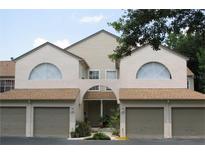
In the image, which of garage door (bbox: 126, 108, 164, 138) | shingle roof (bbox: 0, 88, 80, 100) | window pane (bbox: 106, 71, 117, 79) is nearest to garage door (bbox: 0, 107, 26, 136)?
shingle roof (bbox: 0, 88, 80, 100)

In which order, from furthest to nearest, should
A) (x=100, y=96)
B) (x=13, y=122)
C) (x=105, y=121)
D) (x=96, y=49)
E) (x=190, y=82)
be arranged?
(x=96, y=49)
(x=100, y=96)
(x=105, y=121)
(x=190, y=82)
(x=13, y=122)

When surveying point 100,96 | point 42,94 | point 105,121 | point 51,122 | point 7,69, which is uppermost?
point 7,69

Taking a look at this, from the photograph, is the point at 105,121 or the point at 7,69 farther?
the point at 7,69

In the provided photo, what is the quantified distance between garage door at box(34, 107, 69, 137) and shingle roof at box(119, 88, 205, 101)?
3.68m

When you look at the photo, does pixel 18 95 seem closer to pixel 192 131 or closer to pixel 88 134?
pixel 88 134

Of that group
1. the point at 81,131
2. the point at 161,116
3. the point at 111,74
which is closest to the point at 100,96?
the point at 111,74

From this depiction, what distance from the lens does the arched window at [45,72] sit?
87.6 ft

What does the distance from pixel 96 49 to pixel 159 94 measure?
941cm

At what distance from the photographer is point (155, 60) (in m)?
26.2

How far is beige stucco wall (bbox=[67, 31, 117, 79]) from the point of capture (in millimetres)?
32031

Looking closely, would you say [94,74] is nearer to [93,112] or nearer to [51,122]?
[93,112]

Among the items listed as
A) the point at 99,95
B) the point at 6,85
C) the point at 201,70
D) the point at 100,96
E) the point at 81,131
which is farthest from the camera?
the point at 6,85

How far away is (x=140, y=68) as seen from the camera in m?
26.3

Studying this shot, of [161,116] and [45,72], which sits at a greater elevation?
[45,72]
